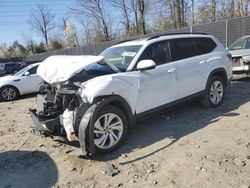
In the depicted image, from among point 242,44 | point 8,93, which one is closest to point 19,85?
point 8,93

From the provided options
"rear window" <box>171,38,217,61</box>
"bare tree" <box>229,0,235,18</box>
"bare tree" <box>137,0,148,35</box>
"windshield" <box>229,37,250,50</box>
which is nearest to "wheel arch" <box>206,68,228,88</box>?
"rear window" <box>171,38,217,61</box>

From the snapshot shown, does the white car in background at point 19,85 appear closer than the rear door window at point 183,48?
No

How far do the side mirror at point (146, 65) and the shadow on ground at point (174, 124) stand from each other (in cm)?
126

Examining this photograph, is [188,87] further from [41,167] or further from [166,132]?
[41,167]

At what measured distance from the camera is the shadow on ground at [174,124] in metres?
5.55

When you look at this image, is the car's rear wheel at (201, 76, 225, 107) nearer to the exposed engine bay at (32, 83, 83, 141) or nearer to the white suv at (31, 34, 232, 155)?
the white suv at (31, 34, 232, 155)

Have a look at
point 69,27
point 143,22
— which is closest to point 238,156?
point 143,22

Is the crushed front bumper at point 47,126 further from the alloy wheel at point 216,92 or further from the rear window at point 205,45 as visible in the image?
the alloy wheel at point 216,92

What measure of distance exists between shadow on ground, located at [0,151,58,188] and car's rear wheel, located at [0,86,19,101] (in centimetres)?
778

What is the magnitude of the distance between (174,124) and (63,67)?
251 centimetres

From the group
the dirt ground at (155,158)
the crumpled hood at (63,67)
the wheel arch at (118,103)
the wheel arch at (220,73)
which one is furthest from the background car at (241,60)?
the crumpled hood at (63,67)

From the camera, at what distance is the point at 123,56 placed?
6.33m

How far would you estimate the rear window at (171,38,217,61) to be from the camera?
264 inches

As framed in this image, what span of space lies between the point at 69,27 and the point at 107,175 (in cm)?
5885
